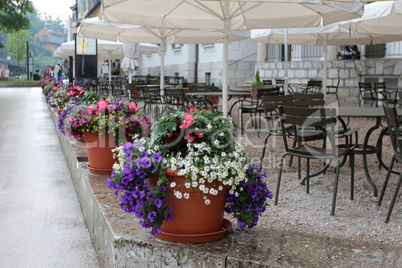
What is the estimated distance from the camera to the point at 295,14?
7348 mm

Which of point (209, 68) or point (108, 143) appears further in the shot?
point (209, 68)

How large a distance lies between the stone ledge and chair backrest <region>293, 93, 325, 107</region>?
12.7 feet

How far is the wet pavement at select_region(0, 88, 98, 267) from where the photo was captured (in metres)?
4.11

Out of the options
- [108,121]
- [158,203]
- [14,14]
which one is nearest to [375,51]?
[108,121]

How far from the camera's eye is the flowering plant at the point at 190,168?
9.82 ft

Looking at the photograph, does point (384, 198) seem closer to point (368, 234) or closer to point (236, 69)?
point (368, 234)

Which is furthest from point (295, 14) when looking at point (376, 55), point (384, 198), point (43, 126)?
point (376, 55)

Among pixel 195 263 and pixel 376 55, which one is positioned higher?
pixel 376 55

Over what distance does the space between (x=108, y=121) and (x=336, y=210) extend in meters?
2.38

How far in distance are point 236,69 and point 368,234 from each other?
19.4 m

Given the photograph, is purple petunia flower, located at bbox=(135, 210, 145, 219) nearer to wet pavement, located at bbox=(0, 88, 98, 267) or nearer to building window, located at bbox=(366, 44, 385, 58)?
wet pavement, located at bbox=(0, 88, 98, 267)

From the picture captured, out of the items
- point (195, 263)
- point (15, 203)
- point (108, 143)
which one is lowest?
point (15, 203)

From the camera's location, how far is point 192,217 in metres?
3.10

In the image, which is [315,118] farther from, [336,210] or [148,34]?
[148,34]
